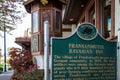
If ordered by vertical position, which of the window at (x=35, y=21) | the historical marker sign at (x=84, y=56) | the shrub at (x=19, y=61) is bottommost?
the shrub at (x=19, y=61)

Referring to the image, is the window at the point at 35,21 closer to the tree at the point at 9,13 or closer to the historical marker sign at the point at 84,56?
the tree at the point at 9,13

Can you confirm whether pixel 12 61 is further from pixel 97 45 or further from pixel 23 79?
pixel 97 45

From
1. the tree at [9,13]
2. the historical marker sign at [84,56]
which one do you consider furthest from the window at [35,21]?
the historical marker sign at [84,56]

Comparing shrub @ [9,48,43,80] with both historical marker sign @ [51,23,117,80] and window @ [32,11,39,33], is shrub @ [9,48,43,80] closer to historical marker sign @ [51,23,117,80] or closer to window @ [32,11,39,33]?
window @ [32,11,39,33]

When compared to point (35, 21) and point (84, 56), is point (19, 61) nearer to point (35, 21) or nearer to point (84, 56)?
point (35, 21)

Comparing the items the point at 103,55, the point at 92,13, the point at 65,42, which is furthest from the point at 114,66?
the point at 92,13

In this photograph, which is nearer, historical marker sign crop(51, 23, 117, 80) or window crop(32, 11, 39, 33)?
historical marker sign crop(51, 23, 117, 80)

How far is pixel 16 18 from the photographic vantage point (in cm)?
1398

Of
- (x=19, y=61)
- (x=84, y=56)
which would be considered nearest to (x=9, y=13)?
(x=19, y=61)

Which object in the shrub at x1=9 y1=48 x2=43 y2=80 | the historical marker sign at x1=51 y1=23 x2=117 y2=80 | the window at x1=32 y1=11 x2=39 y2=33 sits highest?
the window at x1=32 y1=11 x2=39 y2=33

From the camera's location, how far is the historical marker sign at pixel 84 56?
4688mm

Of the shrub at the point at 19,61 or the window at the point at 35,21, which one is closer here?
the shrub at the point at 19,61

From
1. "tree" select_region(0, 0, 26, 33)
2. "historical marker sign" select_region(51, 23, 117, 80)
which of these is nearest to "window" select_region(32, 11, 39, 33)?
"tree" select_region(0, 0, 26, 33)

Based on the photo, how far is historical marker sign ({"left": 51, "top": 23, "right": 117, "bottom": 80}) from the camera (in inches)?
185
